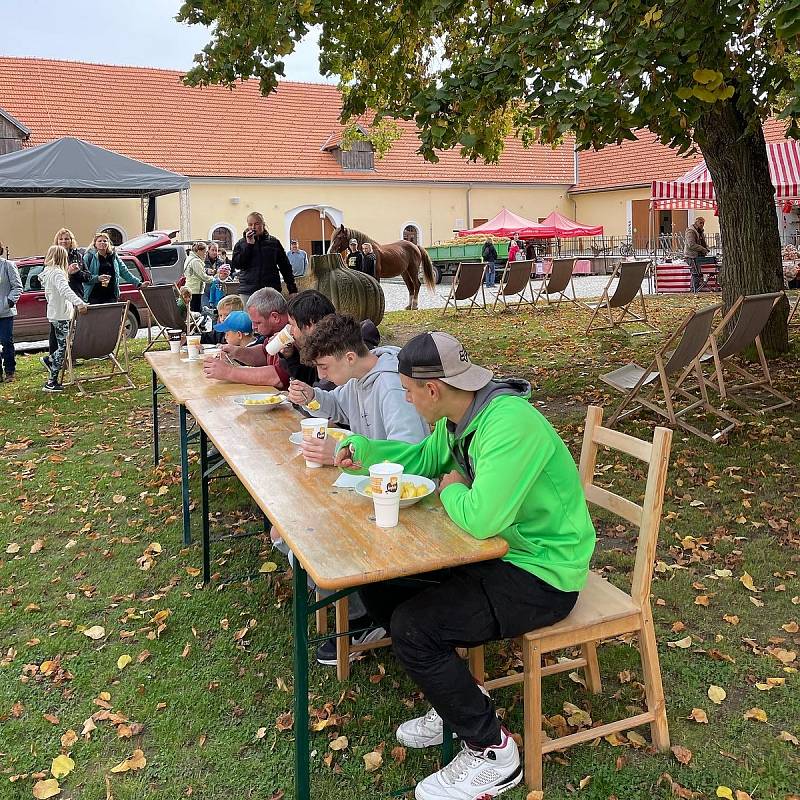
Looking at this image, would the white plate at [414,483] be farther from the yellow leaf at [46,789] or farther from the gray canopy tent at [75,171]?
the gray canopy tent at [75,171]

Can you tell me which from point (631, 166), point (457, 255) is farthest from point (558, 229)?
point (631, 166)

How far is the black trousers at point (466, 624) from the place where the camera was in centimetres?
228

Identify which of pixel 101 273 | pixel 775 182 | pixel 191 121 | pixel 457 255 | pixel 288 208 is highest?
pixel 191 121

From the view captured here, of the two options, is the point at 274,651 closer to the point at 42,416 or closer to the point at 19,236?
the point at 42,416

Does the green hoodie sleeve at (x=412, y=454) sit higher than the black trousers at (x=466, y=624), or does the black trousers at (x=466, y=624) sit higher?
the green hoodie sleeve at (x=412, y=454)

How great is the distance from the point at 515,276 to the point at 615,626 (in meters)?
12.6

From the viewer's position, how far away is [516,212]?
3359 centimetres

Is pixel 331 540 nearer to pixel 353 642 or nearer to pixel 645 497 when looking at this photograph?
pixel 645 497

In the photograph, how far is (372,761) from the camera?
8.57 ft

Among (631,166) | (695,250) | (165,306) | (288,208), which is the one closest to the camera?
(165,306)

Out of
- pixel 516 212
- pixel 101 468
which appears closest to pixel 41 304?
pixel 101 468

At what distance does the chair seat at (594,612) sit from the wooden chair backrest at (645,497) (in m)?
0.05

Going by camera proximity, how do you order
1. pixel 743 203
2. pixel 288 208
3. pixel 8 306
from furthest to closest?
pixel 288 208
pixel 8 306
pixel 743 203

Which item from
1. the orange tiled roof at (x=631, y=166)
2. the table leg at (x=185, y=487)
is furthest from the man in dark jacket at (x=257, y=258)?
the orange tiled roof at (x=631, y=166)
